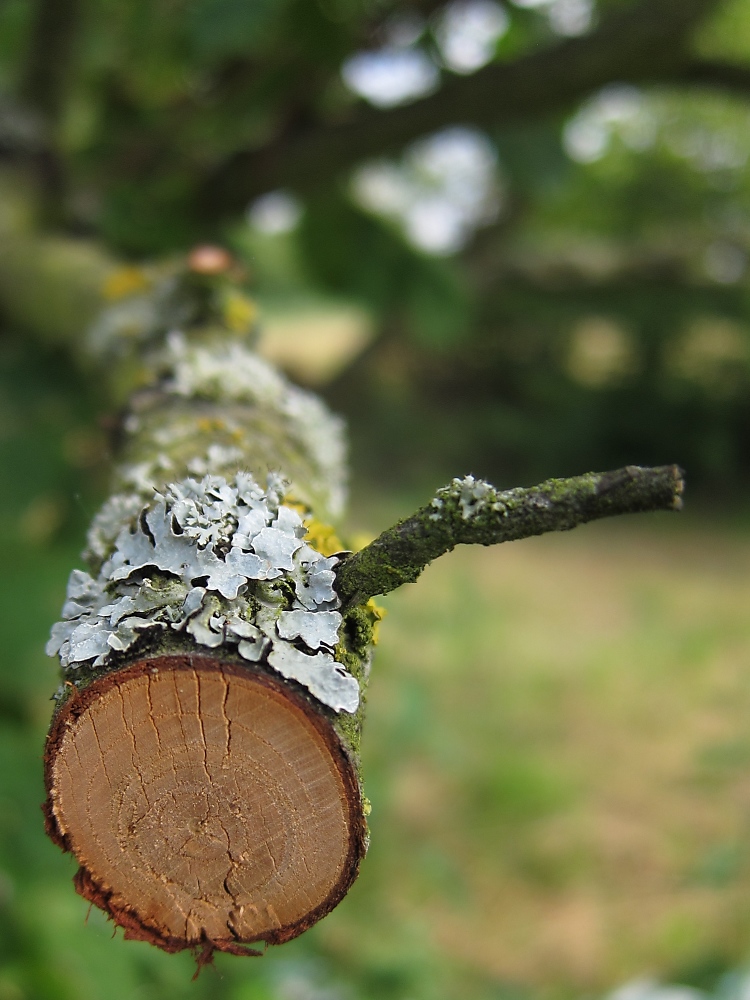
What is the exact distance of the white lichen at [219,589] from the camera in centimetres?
70

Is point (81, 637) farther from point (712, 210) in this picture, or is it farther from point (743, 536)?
point (712, 210)

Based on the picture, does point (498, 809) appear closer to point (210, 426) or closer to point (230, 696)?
point (210, 426)

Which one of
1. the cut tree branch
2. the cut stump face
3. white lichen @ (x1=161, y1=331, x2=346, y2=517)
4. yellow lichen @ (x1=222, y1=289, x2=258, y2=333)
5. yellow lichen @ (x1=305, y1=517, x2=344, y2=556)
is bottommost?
the cut stump face

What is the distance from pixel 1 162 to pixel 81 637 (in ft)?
7.50

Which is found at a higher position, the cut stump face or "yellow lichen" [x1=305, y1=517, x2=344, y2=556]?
"yellow lichen" [x1=305, y1=517, x2=344, y2=556]

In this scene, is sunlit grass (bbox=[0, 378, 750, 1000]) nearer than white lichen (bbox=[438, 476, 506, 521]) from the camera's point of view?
No

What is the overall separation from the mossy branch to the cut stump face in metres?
0.14

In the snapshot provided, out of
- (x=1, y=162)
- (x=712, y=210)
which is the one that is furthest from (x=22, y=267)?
(x=712, y=210)

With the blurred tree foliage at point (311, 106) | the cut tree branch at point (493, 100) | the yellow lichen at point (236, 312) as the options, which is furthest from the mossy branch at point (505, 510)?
the cut tree branch at point (493, 100)

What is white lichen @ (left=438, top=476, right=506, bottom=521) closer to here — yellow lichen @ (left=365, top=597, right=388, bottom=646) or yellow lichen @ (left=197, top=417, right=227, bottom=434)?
yellow lichen @ (left=365, top=597, right=388, bottom=646)

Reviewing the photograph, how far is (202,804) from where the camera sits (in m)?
0.74

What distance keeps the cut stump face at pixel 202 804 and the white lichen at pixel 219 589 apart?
0.09 ft

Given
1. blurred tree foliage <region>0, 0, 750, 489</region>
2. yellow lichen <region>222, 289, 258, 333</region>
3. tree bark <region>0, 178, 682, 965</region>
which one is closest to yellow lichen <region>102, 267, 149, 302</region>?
yellow lichen <region>222, 289, 258, 333</region>

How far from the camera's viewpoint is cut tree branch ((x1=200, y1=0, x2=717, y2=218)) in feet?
8.13
